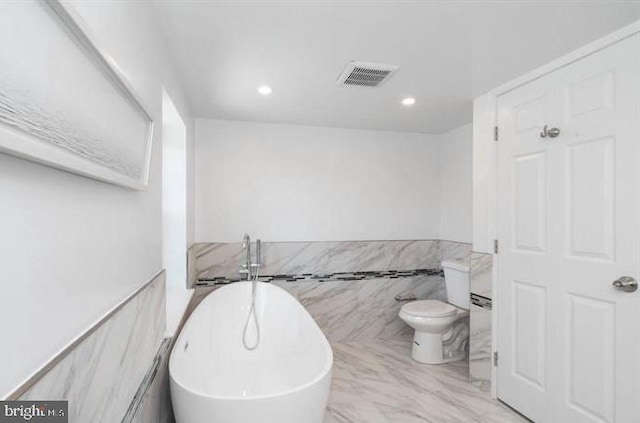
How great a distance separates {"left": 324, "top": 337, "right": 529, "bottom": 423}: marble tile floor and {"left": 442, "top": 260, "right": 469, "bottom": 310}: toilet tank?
0.54 m

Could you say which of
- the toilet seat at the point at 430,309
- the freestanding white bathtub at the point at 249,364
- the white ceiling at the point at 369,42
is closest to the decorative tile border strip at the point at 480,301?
the toilet seat at the point at 430,309

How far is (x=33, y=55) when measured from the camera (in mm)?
574

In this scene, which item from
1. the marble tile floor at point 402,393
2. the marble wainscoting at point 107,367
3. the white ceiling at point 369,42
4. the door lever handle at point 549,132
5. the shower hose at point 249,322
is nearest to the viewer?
the marble wainscoting at point 107,367

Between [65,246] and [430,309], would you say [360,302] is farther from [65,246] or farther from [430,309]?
[65,246]

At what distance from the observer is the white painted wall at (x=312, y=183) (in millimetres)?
3375

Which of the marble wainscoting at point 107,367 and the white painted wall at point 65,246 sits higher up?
the white painted wall at point 65,246

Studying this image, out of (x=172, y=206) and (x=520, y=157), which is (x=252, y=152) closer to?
(x=172, y=206)

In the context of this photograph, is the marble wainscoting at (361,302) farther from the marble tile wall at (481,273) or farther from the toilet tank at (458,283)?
the marble tile wall at (481,273)

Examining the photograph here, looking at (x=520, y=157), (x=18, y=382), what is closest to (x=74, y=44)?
(x=18, y=382)

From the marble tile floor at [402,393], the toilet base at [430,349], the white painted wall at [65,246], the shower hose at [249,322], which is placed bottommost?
the marble tile floor at [402,393]

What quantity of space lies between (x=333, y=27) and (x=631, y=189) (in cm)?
164

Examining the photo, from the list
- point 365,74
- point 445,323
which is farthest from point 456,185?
point 365,74

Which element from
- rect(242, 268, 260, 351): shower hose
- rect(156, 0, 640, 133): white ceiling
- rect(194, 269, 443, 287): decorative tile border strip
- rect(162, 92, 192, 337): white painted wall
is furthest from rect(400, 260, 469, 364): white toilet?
rect(162, 92, 192, 337): white painted wall

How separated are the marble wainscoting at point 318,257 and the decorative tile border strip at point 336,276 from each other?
0.10 feet
